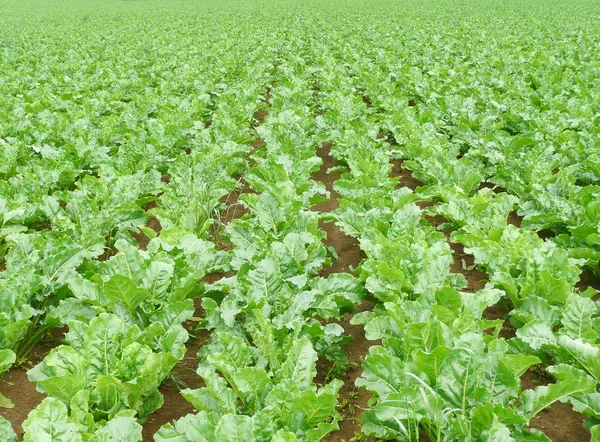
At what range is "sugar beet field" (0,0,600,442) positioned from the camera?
272cm

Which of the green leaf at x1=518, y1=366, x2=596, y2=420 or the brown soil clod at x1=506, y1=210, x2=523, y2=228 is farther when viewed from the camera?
the brown soil clod at x1=506, y1=210, x2=523, y2=228

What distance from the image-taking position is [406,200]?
5191mm

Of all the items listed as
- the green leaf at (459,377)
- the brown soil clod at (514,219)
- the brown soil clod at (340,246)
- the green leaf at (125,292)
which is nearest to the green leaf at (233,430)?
the green leaf at (459,377)

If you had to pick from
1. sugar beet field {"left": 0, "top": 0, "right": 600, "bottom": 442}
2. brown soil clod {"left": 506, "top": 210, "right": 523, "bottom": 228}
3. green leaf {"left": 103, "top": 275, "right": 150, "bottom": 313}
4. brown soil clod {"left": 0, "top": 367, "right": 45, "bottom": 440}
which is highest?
green leaf {"left": 103, "top": 275, "right": 150, "bottom": 313}

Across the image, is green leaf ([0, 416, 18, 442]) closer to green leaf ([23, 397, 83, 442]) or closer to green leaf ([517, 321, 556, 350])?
green leaf ([23, 397, 83, 442])

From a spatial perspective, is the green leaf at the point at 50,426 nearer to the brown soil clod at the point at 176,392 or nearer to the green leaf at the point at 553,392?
the brown soil clod at the point at 176,392

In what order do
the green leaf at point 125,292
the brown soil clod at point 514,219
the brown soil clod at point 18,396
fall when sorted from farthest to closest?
1. the brown soil clod at point 514,219
2. the green leaf at point 125,292
3. the brown soil clod at point 18,396

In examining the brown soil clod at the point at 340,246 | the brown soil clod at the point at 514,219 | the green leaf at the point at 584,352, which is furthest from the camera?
the brown soil clod at the point at 514,219

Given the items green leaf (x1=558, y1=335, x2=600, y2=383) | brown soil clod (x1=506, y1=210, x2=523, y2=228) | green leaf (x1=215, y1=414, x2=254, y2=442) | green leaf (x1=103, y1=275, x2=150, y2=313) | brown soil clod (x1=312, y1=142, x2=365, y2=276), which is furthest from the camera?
brown soil clod (x1=506, y1=210, x2=523, y2=228)

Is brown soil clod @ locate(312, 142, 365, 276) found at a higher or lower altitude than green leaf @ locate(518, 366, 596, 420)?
lower

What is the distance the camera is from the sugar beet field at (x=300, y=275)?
2717 mm

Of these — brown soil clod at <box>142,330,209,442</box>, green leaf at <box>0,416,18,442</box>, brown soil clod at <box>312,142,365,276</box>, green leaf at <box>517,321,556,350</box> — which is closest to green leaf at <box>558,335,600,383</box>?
green leaf at <box>517,321,556,350</box>

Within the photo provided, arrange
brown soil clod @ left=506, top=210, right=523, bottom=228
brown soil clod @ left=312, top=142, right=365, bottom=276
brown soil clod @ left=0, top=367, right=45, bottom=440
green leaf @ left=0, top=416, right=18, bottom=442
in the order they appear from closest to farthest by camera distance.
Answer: green leaf @ left=0, top=416, right=18, bottom=442 < brown soil clod @ left=0, top=367, right=45, bottom=440 < brown soil clod @ left=312, top=142, right=365, bottom=276 < brown soil clod @ left=506, top=210, right=523, bottom=228

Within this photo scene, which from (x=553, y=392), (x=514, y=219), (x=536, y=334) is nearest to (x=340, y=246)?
(x=514, y=219)
